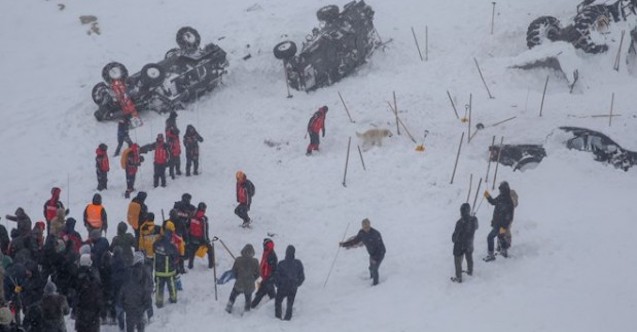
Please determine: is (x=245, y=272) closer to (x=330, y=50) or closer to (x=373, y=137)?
(x=373, y=137)

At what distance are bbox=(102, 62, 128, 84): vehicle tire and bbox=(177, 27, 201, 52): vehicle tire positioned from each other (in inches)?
112

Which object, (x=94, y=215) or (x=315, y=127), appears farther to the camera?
(x=315, y=127)

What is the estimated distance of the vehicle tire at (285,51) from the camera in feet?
82.5

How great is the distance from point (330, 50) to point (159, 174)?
27.2 ft

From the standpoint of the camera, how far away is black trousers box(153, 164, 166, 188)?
1938cm

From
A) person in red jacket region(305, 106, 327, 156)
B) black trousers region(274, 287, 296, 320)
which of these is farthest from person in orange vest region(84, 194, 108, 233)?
person in red jacket region(305, 106, 327, 156)

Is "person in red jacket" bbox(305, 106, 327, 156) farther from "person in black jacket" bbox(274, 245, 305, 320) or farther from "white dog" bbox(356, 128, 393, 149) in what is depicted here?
"person in black jacket" bbox(274, 245, 305, 320)

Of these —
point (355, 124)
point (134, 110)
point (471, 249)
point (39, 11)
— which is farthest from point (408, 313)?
point (39, 11)

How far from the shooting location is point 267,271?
13367 mm

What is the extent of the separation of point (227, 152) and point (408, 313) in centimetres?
1033

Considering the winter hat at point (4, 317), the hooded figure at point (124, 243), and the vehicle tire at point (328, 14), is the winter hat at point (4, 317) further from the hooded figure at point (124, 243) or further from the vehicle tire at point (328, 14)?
the vehicle tire at point (328, 14)

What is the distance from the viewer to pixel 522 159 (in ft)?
61.3

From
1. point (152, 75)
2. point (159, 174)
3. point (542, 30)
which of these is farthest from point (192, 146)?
point (542, 30)

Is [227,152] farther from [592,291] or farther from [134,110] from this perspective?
[592,291]
